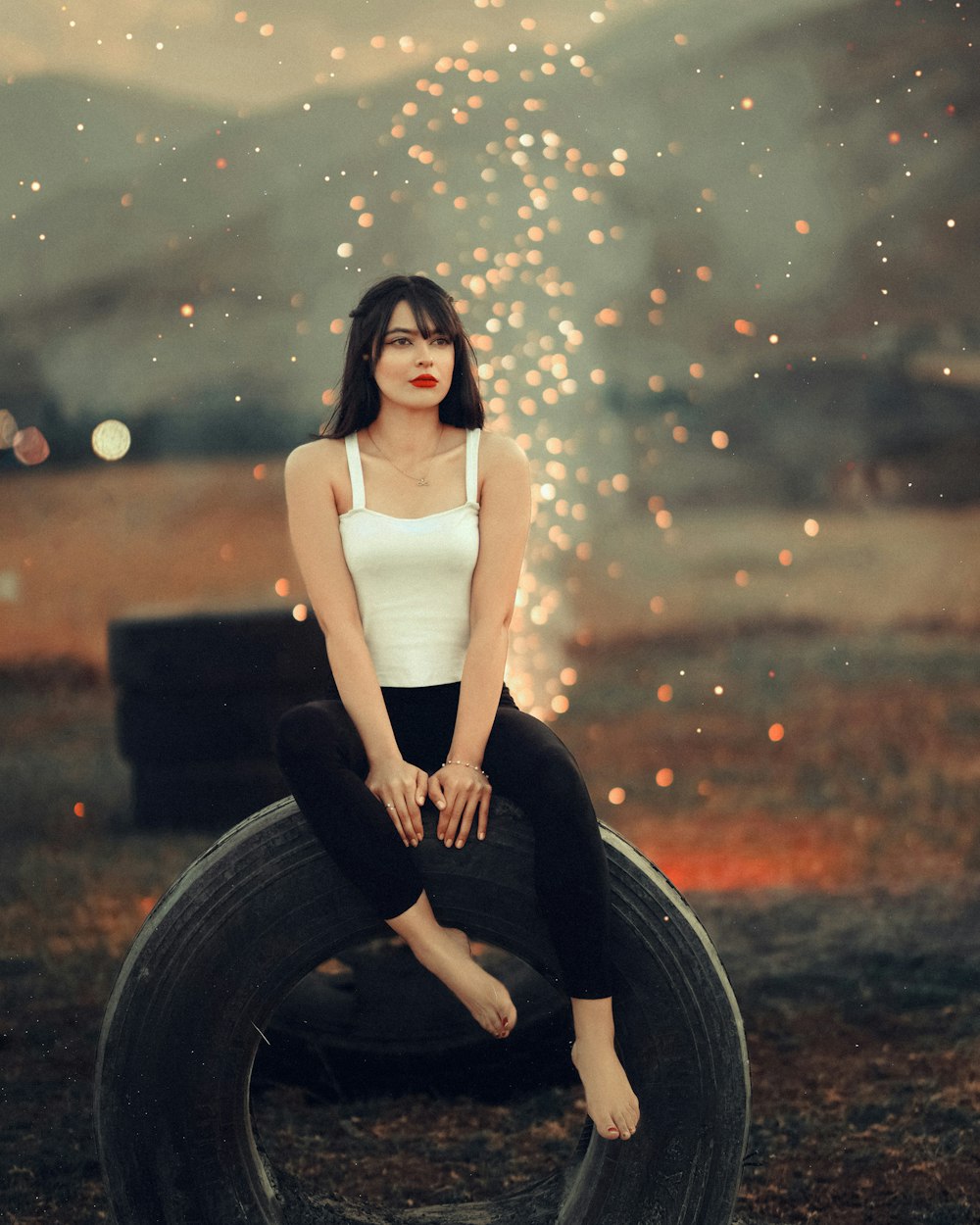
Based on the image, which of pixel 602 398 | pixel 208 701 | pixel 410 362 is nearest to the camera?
pixel 410 362

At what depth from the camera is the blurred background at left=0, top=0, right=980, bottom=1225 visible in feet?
11.3

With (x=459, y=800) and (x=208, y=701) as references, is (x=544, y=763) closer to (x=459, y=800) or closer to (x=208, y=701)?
(x=459, y=800)

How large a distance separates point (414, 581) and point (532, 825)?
16.7 inches

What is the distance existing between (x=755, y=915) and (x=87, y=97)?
301 centimetres

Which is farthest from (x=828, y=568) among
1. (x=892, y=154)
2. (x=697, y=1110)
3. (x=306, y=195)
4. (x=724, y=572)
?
(x=697, y=1110)

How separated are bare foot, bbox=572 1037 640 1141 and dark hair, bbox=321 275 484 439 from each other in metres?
1.01

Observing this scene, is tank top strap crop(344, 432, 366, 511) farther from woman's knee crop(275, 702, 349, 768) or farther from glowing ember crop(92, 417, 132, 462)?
glowing ember crop(92, 417, 132, 462)

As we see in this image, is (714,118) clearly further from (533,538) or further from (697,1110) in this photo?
(697,1110)

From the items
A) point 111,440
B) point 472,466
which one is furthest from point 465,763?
point 111,440

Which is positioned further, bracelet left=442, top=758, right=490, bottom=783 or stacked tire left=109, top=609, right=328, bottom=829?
stacked tire left=109, top=609, right=328, bottom=829

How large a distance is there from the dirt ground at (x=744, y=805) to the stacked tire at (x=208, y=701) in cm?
10

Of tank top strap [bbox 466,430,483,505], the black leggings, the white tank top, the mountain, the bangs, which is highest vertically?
the mountain

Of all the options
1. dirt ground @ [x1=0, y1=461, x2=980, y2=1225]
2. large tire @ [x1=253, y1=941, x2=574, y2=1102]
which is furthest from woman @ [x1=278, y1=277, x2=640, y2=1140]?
dirt ground @ [x1=0, y1=461, x2=980, y2=1225]

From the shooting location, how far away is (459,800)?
1903mm
